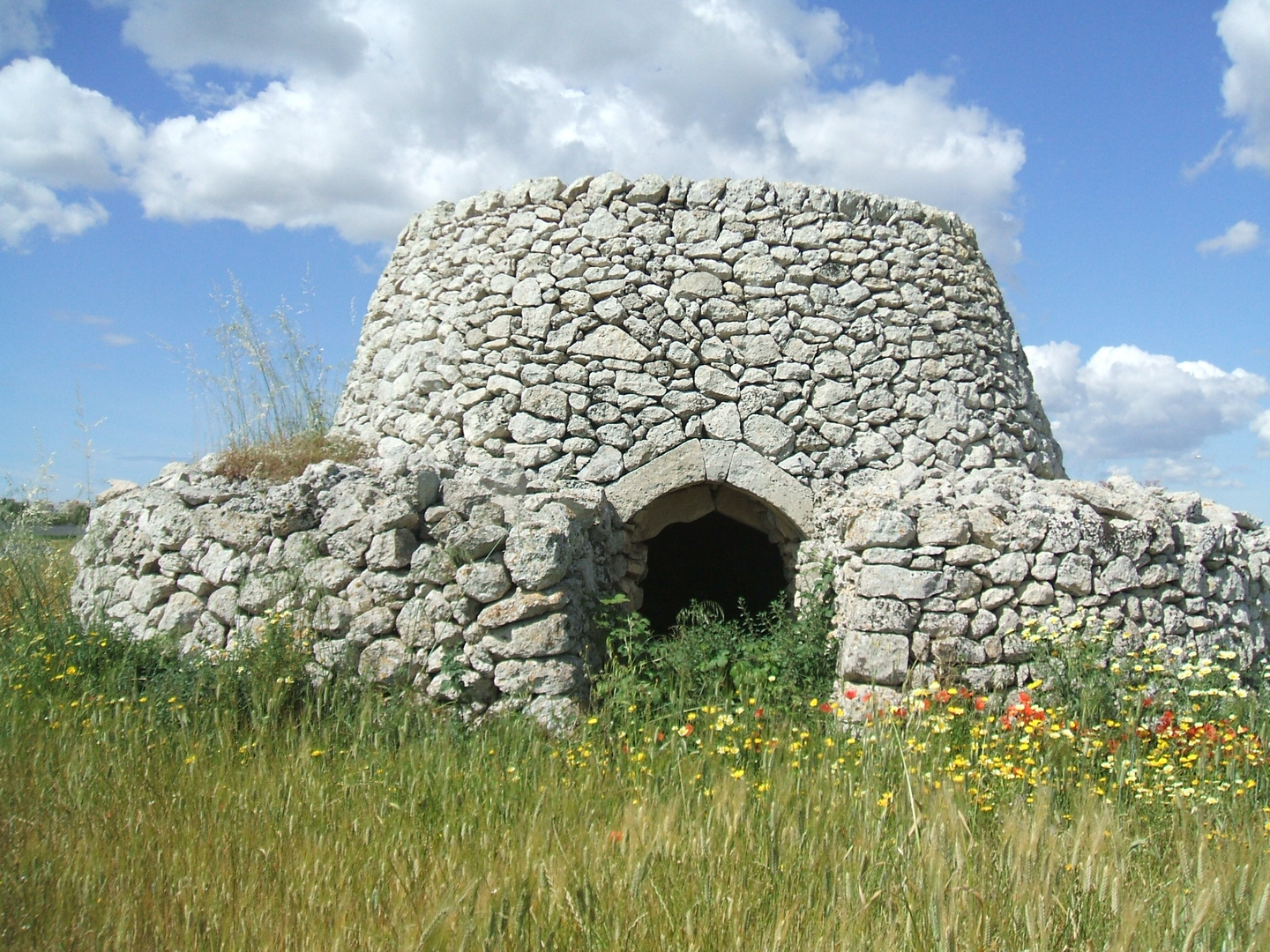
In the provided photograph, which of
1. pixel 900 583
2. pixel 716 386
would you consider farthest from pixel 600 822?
pixel 716 386

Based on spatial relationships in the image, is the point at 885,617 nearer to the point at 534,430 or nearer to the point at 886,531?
the point at 886,531

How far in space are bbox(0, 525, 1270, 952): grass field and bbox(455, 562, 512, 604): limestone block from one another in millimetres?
798

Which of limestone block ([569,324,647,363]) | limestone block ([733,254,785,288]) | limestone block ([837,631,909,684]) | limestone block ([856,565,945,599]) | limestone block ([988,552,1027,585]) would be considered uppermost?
limestone block ([733,254,785,288])

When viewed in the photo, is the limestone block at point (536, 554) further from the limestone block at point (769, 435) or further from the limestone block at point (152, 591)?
the limestone block at point (152, 591)

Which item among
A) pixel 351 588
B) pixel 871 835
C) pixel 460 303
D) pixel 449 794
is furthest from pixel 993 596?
pixel 460 303

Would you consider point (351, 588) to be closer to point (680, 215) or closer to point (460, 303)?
point (460, 303)

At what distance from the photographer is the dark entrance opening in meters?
11.2

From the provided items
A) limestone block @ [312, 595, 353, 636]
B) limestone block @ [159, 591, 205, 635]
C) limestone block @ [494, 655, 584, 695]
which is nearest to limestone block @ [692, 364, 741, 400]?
limestone block @ [494, 655, 584, 695]

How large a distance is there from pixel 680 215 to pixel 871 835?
20.4 feet

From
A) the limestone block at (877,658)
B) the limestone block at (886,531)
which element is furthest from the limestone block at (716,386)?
the limestone block at (877,658)

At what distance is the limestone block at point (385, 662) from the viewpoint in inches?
239

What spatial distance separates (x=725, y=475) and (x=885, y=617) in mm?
2160

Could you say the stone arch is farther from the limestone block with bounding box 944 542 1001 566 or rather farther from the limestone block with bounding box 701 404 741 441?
the limestone block with bounding box 944 542 1001 566

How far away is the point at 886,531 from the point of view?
21.1 ft
